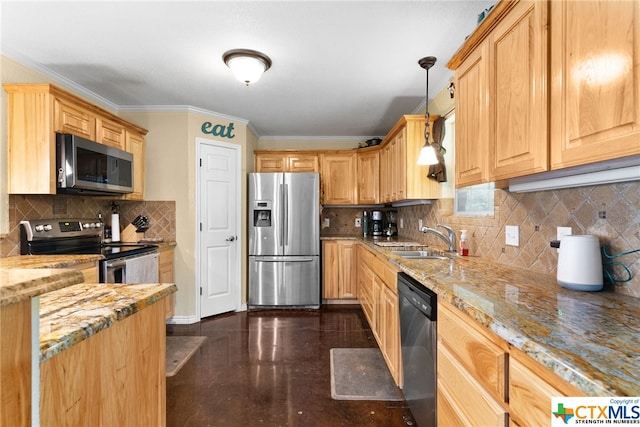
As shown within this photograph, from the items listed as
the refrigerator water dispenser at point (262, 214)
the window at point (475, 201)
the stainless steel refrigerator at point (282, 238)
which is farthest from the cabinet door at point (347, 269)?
the window at point (475, 201)

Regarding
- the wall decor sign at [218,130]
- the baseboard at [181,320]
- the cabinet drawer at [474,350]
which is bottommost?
the baseboard at [181,320]

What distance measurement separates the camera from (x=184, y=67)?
2.47 metres

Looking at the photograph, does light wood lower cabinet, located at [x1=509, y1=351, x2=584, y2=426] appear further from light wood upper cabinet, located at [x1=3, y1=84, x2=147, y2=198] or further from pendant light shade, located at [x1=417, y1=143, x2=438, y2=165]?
light wood upper cabinet, located at [x1=3, y1=84, x2=147, y2=198]

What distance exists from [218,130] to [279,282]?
2.02 metres

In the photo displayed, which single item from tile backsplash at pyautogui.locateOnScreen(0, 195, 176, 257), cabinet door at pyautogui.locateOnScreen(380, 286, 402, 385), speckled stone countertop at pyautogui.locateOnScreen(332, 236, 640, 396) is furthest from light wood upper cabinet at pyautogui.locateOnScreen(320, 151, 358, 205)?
speckled stone countertop at pyautogui.locateOnScreen(332, 236, 640, 396)

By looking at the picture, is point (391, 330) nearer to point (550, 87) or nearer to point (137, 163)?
point (550, 87)

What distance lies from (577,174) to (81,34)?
2948 millimetres

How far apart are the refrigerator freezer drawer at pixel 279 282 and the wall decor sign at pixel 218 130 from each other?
1.56m

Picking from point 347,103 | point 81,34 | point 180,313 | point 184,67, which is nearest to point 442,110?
point 347,103

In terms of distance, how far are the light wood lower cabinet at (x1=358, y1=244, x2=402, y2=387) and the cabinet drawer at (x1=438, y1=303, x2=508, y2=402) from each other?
28.4 inches

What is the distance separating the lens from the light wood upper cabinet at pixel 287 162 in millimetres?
4371

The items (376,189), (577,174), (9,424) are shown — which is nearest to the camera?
(9,424)

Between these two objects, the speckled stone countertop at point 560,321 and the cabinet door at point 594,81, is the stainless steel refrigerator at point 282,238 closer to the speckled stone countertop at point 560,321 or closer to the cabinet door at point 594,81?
the speckled stone countertop at point 560,321

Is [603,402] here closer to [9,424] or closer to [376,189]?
[9,424]
